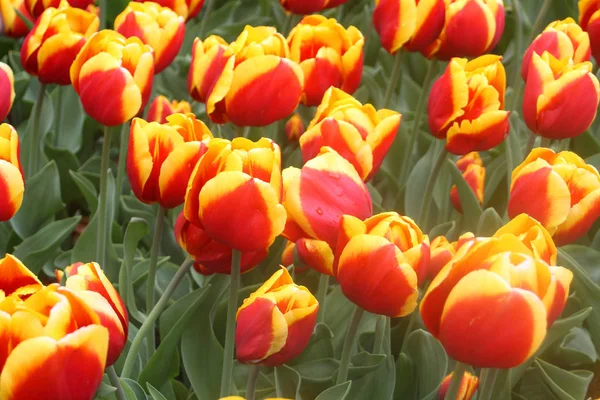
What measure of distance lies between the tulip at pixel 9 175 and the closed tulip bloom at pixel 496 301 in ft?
1.44

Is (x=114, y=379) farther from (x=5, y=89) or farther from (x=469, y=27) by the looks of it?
(x=469, y=27)

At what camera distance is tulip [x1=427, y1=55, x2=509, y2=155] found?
1.03 m

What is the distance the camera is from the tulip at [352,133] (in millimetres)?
830

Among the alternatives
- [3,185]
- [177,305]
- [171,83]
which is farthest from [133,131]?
[171,83]

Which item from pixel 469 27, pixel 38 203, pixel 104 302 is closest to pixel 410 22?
pixel 469 27

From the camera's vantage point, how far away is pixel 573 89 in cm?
100

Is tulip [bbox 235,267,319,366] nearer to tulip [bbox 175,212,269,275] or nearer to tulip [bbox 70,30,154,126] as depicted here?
tulip [bbox 175,212,269,275]

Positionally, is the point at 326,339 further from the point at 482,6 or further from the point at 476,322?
the point at 482,6

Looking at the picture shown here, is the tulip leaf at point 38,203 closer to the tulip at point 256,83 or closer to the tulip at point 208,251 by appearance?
the tulip at point 256,83

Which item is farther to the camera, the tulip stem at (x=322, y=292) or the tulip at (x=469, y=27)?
the tulip at (x=469, y=27)

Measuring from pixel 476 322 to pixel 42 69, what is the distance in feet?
2.69

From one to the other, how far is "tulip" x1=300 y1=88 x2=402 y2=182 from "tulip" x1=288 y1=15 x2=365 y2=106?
219mm

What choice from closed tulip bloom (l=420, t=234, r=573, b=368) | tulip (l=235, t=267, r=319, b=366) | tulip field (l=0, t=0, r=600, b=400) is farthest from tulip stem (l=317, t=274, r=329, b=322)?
closed tulip bloom (l=420, t=234, r=573, b=368)

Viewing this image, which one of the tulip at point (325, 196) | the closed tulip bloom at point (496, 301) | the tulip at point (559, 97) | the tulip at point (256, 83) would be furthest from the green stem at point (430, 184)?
the closed tulip bloom at point (496, 301)
